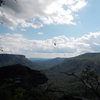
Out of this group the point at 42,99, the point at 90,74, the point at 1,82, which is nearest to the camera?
the point at 42,99

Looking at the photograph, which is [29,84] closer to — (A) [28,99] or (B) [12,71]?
(B) [12,71]

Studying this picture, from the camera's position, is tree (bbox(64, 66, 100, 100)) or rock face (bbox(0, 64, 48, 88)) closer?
tree (bbox(64, 66, 100, 100))


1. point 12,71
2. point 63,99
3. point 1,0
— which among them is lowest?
point 63,99

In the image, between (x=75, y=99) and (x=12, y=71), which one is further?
(x=12, y=71)

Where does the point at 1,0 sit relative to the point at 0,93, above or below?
above

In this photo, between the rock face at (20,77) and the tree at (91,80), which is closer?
the tree at (91,80)

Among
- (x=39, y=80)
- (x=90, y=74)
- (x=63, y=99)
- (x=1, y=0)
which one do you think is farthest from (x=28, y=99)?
(x=90, y=74)

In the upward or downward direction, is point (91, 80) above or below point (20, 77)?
below

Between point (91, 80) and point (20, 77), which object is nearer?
point (20, 77)
